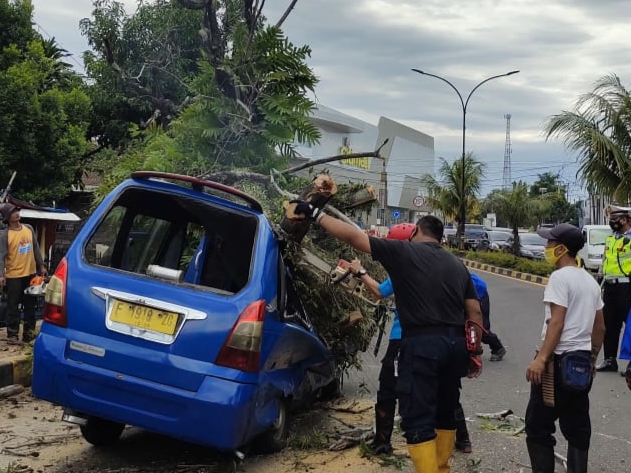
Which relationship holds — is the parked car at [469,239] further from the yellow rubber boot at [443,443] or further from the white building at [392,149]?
the yellow rubber boot at [443,443]

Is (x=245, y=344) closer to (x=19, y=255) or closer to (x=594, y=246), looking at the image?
(x=19, y=255)

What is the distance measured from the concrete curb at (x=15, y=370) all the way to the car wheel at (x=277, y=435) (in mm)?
3045

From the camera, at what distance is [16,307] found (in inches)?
301

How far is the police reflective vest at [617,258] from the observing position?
7609mm

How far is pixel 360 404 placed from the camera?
6.16m

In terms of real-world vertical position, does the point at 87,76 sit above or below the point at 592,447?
above

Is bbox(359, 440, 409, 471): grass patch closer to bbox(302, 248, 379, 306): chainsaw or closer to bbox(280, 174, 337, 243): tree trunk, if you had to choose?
bbox(302, 248, 379, 306): chainsaw

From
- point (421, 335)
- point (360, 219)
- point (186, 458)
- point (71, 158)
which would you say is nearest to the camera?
point (421, 335)

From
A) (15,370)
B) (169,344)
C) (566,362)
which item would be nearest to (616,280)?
(566,362)

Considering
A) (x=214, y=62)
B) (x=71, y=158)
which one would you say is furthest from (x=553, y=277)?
(x=71, y=158)

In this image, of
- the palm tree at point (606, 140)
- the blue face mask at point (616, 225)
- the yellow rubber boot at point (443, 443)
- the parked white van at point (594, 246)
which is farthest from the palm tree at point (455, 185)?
the yellow rubber boot at point (443, 443)

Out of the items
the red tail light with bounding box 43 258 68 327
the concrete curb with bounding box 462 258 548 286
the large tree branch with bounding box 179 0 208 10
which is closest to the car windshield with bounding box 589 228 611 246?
the concrete curb with bounding box 462 258 548 286

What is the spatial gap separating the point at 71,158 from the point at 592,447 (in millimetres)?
12717

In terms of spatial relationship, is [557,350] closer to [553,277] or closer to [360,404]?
[553,277]
